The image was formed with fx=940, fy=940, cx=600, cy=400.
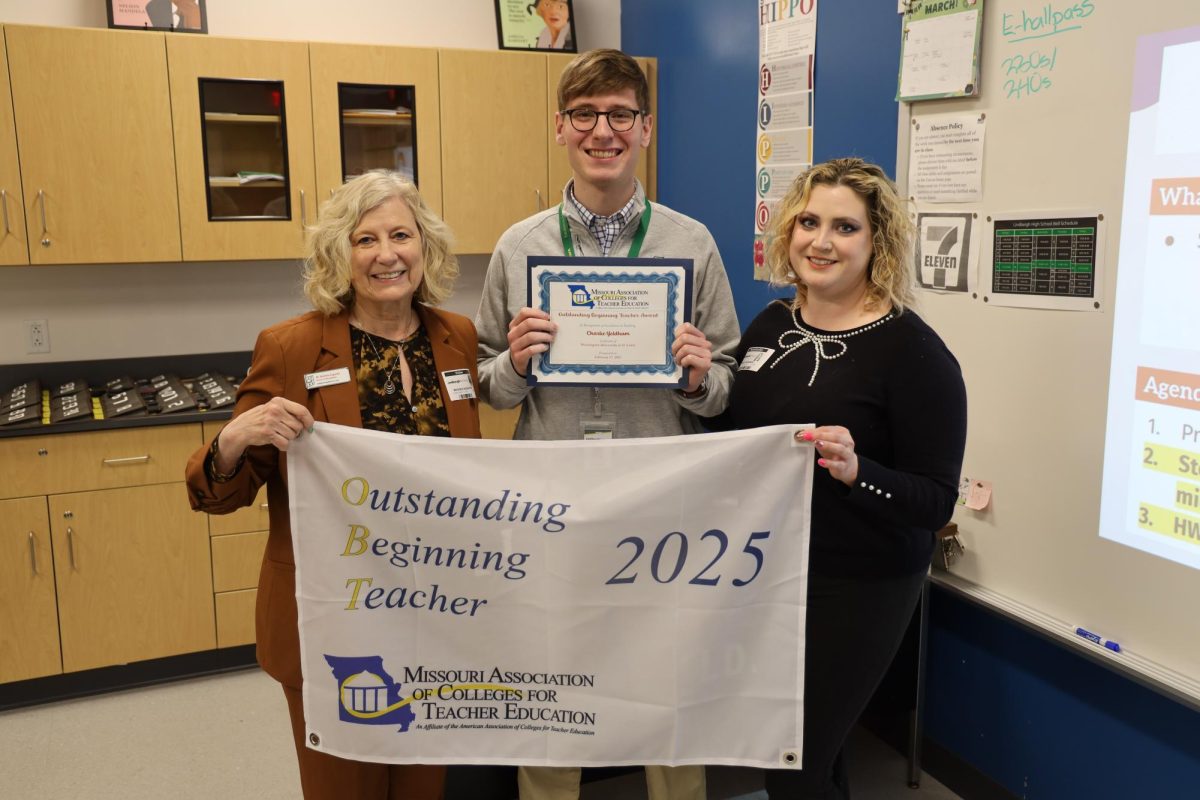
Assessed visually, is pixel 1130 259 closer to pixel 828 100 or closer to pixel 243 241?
pixel 828 100

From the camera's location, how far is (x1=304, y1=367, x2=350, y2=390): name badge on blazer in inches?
66.4

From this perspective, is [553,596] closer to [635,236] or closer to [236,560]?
[635,236]

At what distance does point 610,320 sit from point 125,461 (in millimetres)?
2226

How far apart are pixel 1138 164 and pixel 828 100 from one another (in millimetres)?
1180

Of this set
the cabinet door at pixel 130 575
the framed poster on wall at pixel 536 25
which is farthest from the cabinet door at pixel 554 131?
the cabinet door at pixel 130 575

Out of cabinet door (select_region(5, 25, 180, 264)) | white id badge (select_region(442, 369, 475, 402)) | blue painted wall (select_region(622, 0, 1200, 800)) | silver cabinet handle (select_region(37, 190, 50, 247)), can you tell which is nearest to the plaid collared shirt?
white id badge (select_region(442, 369, 475, 402))

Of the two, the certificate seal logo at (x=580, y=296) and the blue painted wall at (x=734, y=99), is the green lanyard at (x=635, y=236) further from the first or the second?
the blue painted wall at (x=734, y=99)

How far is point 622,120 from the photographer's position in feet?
6.03

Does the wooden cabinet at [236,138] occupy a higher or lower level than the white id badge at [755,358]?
higher

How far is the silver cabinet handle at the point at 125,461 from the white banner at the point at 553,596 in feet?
6.19

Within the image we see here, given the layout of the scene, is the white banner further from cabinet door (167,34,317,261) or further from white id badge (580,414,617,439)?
cabinet door (167,34,317,261)

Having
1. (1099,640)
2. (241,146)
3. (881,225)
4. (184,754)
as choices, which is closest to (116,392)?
(241,146)

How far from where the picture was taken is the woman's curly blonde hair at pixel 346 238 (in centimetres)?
171

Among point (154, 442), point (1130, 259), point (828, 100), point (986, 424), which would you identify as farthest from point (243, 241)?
point (1130, 259)
